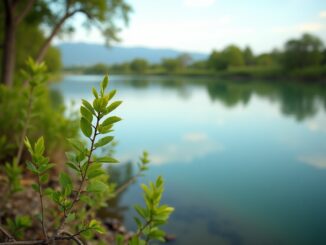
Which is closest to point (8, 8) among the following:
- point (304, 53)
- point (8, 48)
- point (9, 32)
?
point (9, 32)

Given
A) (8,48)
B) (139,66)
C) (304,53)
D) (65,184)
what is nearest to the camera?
(65,184)

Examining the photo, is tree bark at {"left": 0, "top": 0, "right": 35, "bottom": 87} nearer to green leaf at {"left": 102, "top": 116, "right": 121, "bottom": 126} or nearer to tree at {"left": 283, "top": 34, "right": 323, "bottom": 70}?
green leaf at {"left": 102, "top": 116, "right": 121, "bottom": 126}

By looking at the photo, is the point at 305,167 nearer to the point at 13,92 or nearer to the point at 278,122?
the point at 278,122

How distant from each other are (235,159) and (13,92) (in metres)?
7.07

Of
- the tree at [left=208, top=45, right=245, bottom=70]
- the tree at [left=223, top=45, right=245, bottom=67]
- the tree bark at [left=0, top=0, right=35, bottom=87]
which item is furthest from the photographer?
Result: the tree at [left=208, top=45, right=245, bottom=70]

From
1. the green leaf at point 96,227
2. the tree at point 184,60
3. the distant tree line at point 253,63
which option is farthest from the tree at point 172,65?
the green leaf at point 96,227

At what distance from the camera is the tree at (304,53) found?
54094 millimetres

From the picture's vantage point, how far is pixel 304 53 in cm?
5491

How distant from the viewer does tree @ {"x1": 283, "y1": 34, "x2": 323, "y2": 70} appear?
5409 centimetres

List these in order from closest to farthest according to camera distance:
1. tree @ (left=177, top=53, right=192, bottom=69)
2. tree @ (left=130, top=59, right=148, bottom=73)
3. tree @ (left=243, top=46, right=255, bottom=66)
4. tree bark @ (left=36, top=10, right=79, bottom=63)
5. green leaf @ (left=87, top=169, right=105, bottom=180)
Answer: green leaf @ (left=87, top=169, right=105, bottom=180) → tree bark @ (left=36, top=10, right=79, bottom=63) → tree @ (left=243, top=46, right=255, bottom=66) → tree @ (left=177, top=53, right=192, bottom=69) → tree @ (left=130, top=59, right=148, bottom=73)

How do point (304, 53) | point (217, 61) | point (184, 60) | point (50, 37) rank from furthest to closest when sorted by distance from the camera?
point (184, 60)
point (217, 61)
point (304, 53)
point (50, 37)

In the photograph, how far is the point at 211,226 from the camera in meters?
5.28

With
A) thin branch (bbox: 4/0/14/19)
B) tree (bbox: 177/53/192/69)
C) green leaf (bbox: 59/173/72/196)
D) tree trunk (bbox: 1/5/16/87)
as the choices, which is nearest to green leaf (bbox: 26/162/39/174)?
green leaf (bbox: 59/173/72/196)

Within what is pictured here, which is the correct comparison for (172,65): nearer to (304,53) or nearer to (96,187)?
(304,53)
